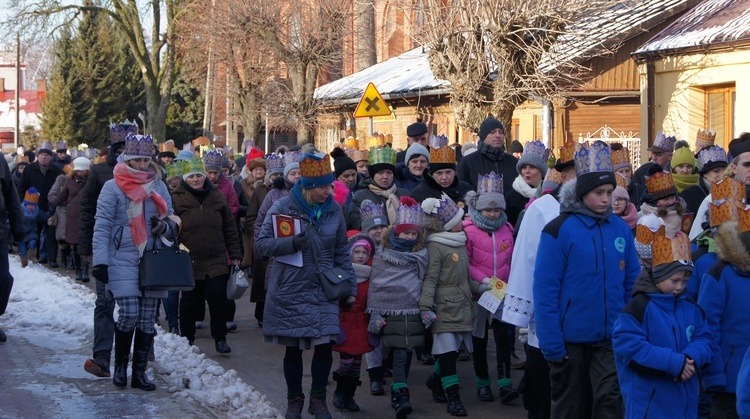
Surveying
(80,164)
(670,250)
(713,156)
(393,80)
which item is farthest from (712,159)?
(393,80)

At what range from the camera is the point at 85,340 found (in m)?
10.8

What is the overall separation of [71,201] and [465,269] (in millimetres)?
9954

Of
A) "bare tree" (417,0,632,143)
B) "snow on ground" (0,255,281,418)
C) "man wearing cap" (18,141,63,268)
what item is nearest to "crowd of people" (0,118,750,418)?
"snow on ground" (0,255,281,418)

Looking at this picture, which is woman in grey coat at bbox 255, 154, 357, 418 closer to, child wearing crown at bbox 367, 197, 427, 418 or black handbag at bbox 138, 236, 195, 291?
child wearing crown at bbox 367, 197, 427, 418

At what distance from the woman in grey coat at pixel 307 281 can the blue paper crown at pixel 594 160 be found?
77.9 inches

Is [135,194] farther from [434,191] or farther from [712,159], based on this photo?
[712,159]

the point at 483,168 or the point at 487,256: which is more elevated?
the point at 483,168

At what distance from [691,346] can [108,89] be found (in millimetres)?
58050

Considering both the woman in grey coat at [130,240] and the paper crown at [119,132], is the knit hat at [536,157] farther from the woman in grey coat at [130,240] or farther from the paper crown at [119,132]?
the paper crown at [119,132]

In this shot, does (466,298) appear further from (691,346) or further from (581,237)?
(691,346)

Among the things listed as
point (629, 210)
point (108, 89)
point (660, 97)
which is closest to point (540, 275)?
point (629, 210)

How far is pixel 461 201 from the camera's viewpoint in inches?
380

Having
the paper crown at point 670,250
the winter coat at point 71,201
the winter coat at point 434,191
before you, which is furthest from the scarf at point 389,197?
the winter coat at point 71,201

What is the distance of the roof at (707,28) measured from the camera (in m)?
17.4
